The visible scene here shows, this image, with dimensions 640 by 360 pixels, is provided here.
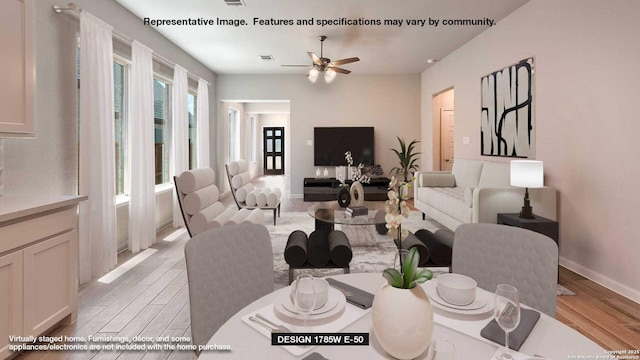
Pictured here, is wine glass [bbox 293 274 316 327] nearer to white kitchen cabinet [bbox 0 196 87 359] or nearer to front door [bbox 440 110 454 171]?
white kitchen cabinet [bbox 0 196 87 359]

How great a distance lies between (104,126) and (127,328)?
205 cm

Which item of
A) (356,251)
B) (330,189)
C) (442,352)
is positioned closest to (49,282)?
(442,352)

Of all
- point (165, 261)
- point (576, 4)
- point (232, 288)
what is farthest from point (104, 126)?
point (576, 4)

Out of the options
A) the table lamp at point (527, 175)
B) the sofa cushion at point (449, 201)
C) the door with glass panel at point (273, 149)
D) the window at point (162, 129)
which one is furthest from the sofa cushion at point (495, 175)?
the door with glass panel at point (273, 149)

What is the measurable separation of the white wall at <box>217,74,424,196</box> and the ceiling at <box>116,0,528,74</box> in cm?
56

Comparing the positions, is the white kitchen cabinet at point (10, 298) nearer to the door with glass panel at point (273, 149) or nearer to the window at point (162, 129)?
the window at point (162, 129)

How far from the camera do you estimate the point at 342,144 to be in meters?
7.87

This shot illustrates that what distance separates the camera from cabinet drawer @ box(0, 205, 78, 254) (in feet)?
5.66

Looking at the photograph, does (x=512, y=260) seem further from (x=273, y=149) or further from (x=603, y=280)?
(x=273, y=149)

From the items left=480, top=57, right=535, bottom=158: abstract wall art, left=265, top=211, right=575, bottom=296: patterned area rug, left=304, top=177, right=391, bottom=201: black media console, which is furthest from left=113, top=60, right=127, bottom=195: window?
left=480, top=57, right=535, bottom=158: abstract wall art

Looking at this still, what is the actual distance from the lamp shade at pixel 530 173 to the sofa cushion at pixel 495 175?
2.90ft

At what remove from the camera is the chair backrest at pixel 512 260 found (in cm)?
128

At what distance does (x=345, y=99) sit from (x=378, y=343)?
7.40 metres

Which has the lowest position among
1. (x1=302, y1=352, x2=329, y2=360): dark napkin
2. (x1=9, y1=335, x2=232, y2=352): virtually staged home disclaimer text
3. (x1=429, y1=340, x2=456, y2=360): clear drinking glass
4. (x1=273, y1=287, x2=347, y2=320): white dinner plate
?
(x1=9, y1=335, x2=232, y2=352): virtually staged home disclaimer text
